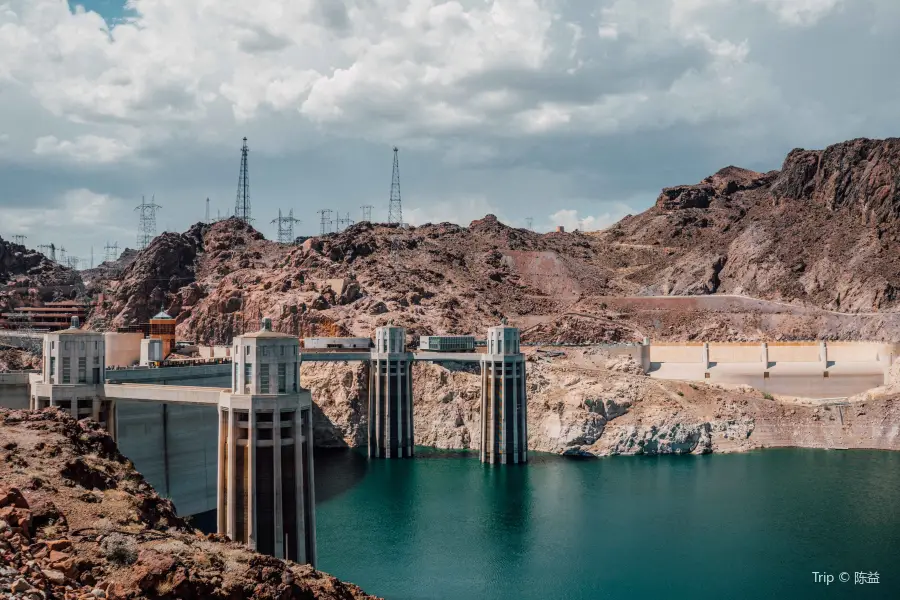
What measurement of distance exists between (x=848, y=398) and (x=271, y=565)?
96.5 m

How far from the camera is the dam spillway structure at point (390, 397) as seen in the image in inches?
3556

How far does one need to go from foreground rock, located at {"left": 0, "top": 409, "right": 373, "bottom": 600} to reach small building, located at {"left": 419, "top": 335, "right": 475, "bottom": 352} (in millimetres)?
75045

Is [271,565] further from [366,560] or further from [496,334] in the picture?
[496,334]

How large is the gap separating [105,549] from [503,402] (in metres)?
70.0

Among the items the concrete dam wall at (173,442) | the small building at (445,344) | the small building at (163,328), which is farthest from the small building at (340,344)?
the concrete dam wall at (173,442)

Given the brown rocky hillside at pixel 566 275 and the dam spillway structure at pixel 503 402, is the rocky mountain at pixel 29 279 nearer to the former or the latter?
the brown rocky hillside at pixel 566 275

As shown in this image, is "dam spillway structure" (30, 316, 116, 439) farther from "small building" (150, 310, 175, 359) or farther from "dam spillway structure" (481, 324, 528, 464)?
"dam spillway structure" (481, 324, 528, 464)

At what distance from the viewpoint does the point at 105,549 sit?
17625 mm

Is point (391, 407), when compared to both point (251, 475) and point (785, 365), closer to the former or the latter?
point (251, 475)

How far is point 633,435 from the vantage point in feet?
295

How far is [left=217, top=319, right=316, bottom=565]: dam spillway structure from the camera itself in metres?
40.0

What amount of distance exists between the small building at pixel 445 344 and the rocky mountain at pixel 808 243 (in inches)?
2537
